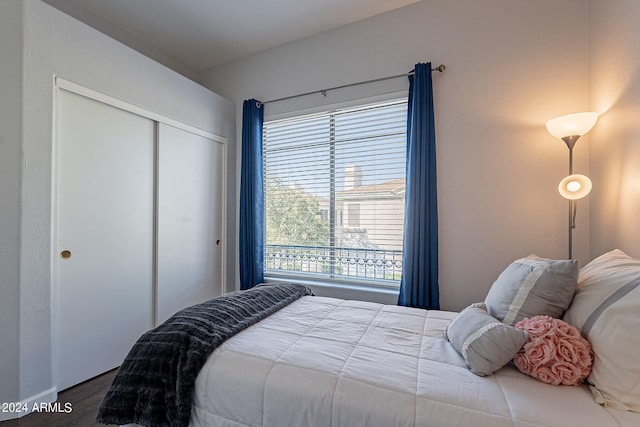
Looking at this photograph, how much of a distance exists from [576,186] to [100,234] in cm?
319

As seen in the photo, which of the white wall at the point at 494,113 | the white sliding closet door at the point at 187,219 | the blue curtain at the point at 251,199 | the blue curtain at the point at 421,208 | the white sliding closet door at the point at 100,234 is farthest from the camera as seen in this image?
the blue curtain at the point at 251,199

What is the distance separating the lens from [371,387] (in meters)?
0.94

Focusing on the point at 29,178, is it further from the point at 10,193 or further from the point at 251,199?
the point at 251,199

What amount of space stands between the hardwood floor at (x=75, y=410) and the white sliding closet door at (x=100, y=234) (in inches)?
3.1

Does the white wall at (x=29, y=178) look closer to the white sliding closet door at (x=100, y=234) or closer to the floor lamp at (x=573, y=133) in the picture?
the white sliding closet door at (x=100, y=234)

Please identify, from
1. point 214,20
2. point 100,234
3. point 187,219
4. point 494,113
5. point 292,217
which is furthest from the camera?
point 292,217

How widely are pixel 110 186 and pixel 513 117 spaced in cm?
311

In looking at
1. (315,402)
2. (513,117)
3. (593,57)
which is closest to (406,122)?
(513,117)

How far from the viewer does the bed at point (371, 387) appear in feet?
2.70

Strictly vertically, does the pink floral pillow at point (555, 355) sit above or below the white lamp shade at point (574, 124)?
below

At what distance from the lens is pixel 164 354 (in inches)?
45.2

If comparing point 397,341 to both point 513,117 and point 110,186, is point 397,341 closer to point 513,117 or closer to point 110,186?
point 513,117

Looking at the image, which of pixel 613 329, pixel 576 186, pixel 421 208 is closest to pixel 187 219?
pixel 421 208

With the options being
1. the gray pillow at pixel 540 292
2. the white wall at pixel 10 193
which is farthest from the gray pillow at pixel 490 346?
the white wall at pixel 10 193
